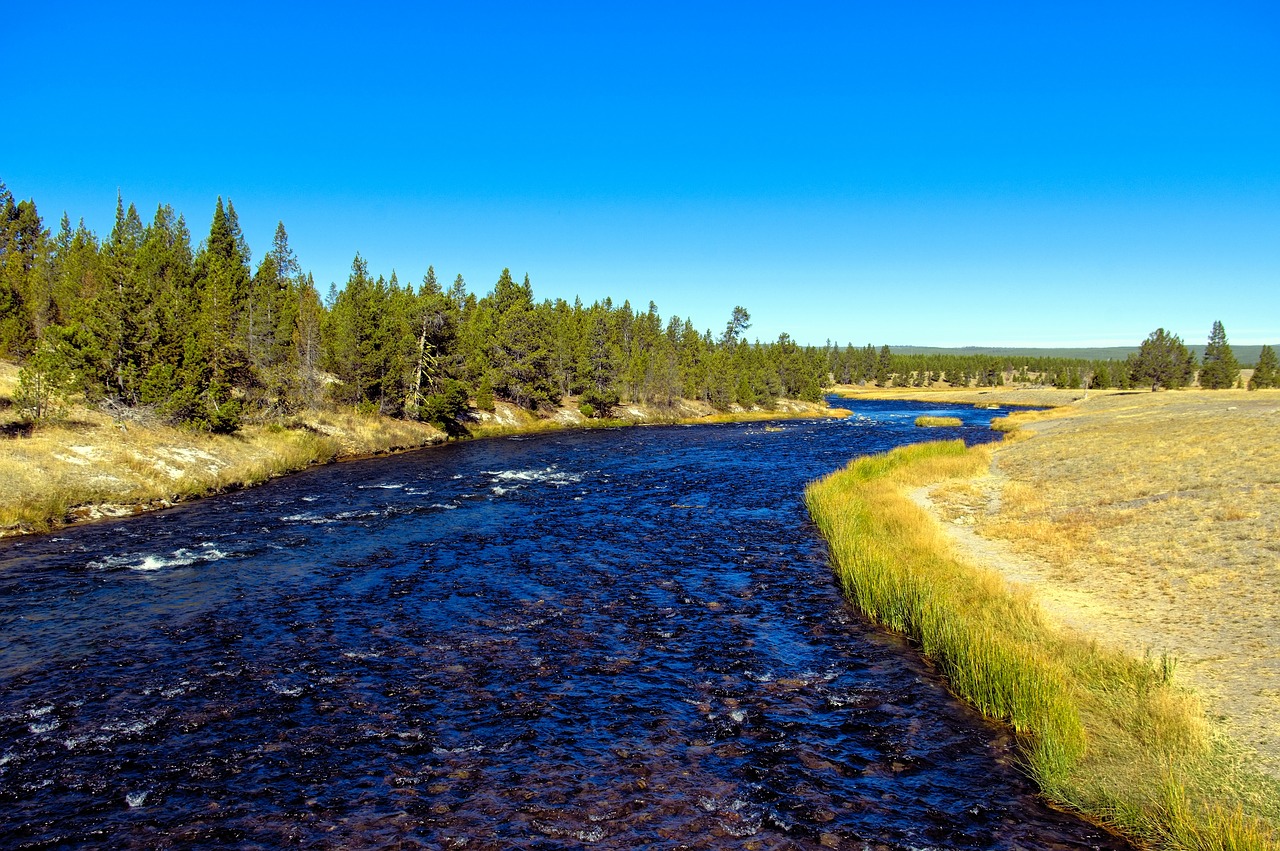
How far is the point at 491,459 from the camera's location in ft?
182

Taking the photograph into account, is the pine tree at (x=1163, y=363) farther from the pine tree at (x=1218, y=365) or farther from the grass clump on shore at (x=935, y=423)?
the grass clump on shore at (x=935, y=423)

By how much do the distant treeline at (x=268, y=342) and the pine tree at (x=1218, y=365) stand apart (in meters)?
112

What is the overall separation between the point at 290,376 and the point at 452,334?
2250 cm

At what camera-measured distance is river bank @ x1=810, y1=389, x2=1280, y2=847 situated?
10328mm

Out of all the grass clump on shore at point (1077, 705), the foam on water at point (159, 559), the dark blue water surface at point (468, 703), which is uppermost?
the grass clump on shore at point (1077, 705)

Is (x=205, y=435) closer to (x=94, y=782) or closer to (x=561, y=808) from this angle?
(x=94, y=782)

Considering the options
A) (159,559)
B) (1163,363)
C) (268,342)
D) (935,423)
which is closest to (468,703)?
(159,559)

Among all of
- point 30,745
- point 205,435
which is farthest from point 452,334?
point 30,745

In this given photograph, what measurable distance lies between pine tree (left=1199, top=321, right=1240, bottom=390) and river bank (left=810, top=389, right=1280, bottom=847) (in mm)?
153344

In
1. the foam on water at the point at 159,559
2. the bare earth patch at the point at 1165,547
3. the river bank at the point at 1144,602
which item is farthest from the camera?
the foam on water at the point at 159,559

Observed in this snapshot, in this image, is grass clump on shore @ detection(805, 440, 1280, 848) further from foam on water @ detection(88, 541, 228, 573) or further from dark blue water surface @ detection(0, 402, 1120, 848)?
→ foam on water @ detection(88, 541, 228, 573)

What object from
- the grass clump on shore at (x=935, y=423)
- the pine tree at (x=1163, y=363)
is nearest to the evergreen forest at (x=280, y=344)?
the grass clump on shore at (x=935, y=423)

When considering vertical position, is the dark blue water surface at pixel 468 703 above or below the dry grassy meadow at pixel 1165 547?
below

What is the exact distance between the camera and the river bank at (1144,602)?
1033 cm
